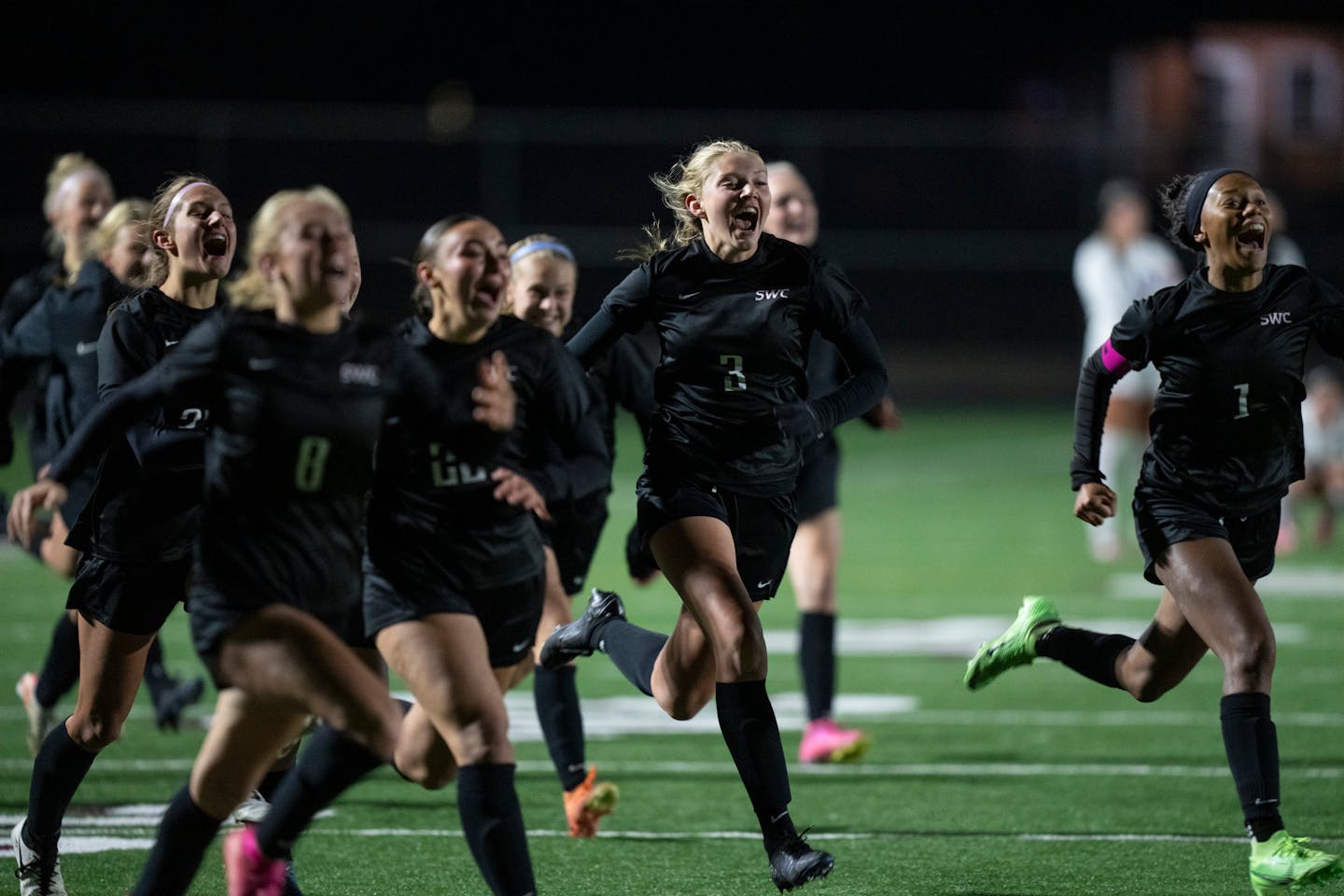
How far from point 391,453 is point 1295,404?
2.73 m

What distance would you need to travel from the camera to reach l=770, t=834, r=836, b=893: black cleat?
5191 millimetres

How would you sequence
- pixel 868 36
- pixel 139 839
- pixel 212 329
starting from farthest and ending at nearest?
1. pixel 868 36
2. pixel 139 839
3. pixel 212 329

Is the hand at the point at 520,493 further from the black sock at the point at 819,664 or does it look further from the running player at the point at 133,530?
the black sock at the point at 819,664

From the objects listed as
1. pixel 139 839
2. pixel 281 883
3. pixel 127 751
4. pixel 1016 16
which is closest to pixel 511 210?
pixel 1016 16

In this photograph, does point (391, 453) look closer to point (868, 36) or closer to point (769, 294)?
point (769, 294)

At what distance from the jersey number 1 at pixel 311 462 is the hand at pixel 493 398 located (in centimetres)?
38

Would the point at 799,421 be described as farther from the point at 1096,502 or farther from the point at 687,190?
the point at 1096,502

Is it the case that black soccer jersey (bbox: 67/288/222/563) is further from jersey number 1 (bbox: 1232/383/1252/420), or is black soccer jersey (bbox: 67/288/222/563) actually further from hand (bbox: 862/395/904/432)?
hand (bbox: 862/395/904/432)

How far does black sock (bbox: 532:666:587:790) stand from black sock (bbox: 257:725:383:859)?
6.87 ft

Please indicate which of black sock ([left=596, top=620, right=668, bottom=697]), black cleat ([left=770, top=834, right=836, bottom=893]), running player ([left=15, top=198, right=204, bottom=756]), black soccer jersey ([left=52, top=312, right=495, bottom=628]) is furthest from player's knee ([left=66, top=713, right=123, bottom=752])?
black cleat ([left=770, top=834, right=836, bottom=893])

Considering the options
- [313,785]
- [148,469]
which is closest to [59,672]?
[148,469]

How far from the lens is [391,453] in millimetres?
4684

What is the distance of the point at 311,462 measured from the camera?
174 inches

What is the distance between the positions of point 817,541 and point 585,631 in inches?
74.8
